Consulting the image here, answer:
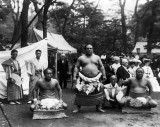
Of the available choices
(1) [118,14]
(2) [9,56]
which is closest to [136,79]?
(2) [9,56]

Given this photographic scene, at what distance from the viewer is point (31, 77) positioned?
8367mm

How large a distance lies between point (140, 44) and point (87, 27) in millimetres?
21968

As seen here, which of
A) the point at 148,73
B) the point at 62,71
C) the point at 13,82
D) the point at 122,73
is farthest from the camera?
the point at 62,71

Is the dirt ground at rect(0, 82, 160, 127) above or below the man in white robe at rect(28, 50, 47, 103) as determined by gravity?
below

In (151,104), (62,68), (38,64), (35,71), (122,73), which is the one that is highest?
(38,64)

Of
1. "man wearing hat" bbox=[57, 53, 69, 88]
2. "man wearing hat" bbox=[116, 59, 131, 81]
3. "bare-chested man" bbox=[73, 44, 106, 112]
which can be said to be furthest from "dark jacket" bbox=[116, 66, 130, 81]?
"man wearing hat" bbox=[57, 53, 69, 88]

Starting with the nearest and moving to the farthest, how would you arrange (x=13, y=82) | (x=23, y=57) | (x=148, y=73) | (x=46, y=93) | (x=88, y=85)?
1. (x=46, y=93)
2. (x=88, y=85)
3. (x=13, y=82)
4. (x=23, y=57)
5. (x=148, y=73)

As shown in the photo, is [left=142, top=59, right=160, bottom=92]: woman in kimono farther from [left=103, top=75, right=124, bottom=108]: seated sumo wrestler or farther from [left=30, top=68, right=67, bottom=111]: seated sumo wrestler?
[left=30, top=68, right=67, bottom=111]: seated sumo wrestler

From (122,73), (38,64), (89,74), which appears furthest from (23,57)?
(122,73)

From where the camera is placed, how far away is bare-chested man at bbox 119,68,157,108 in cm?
673

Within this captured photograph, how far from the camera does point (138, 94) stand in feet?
22.6

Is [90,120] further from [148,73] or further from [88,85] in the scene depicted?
[148,73]

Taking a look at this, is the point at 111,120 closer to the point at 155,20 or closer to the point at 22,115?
the point at 22,115

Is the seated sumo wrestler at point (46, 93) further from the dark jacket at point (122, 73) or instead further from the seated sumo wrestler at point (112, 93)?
the dark jacket at point (122, 73)
